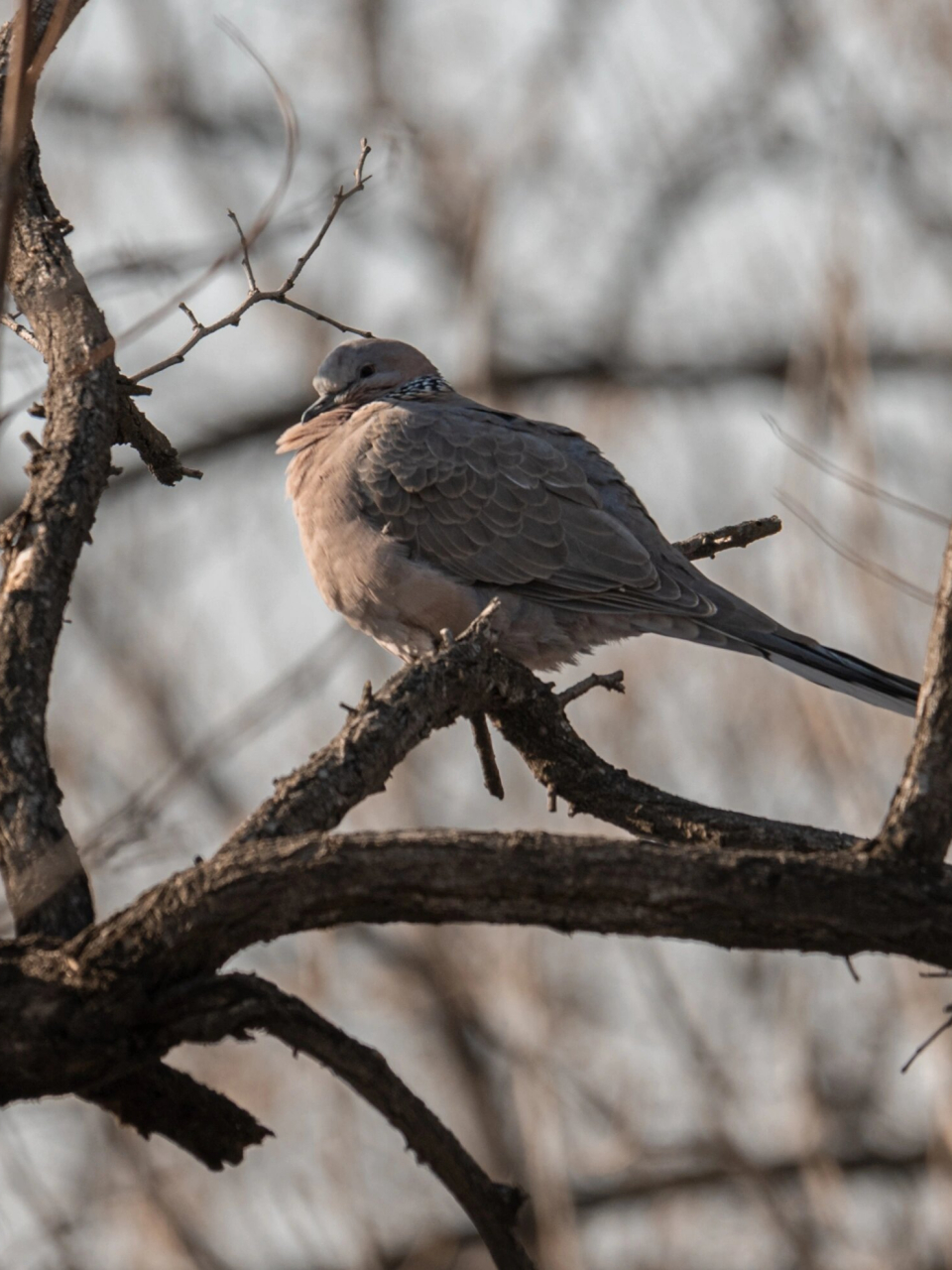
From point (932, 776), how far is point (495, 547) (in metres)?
2.63

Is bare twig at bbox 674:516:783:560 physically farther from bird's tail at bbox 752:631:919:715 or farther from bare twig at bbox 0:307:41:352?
bare twig at bbox 0:307:41:352

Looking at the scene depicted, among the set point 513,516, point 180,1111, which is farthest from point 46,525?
point 513,516

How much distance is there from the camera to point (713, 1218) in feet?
33.3

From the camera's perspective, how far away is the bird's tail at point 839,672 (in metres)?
4.37

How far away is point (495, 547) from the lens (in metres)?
5.07

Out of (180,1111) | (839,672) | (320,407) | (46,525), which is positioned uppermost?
(320,407)

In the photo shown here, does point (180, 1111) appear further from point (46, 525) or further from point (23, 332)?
point (23, 332)

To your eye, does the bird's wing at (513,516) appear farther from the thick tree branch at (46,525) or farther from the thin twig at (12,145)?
the thin twig at (12,145)

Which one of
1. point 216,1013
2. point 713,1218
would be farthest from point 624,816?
point 713,1218

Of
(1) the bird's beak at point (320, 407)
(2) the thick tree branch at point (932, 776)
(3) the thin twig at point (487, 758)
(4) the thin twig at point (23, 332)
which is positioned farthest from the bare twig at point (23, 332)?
(1) the bird's beak at point (320, 407)

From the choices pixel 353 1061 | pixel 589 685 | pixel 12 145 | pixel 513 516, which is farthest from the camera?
pixel 513 516

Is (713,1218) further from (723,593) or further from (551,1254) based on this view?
(723,593)

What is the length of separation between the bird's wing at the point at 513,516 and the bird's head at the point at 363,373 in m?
0.63

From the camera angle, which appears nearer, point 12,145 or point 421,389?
point 12,145
